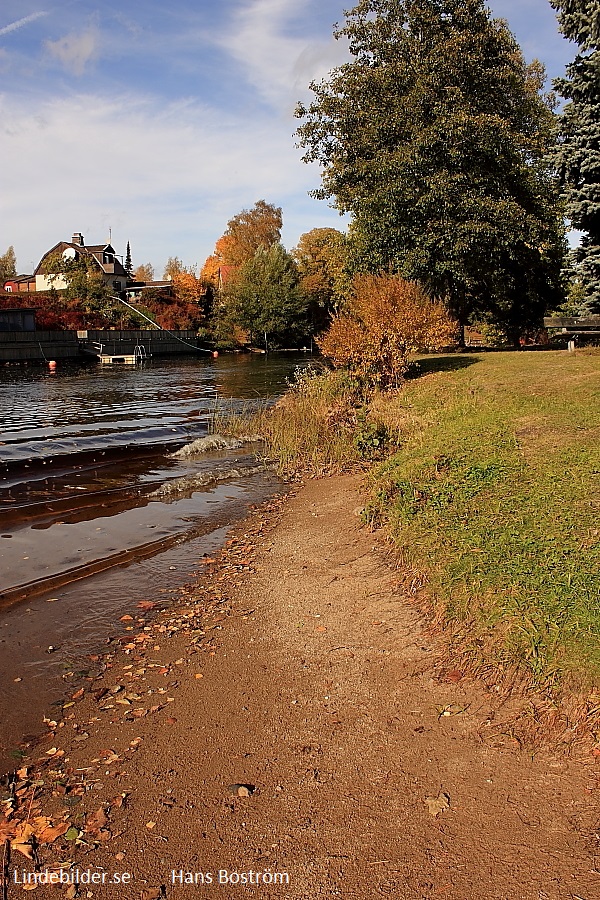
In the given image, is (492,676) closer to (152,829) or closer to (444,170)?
(152,829)

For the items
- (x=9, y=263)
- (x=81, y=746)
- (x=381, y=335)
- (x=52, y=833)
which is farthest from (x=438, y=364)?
(x=9, y=263)

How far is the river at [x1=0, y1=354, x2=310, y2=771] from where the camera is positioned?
20.0 feet

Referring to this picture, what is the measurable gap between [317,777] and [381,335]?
38.8 ft

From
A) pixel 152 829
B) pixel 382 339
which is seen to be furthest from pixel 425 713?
pixel 382 339

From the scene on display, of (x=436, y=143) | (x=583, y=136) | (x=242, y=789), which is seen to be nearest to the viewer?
(x=242, y=789)

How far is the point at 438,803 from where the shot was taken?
371cm

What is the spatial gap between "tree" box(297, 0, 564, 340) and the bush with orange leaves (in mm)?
8195

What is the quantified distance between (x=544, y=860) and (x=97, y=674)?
3.63m

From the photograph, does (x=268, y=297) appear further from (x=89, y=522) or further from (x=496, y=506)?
(x=496, y=506)

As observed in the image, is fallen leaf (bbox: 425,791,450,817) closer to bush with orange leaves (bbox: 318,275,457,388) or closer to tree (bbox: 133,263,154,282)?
bush with orange leaves (bbox: 318,275,457,388)

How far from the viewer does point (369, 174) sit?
24.6m

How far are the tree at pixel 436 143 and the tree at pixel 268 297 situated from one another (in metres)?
40.5

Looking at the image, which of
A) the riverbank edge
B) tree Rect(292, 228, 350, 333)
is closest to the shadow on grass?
the riverbank edge

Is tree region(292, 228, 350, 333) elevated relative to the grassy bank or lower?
elevated
